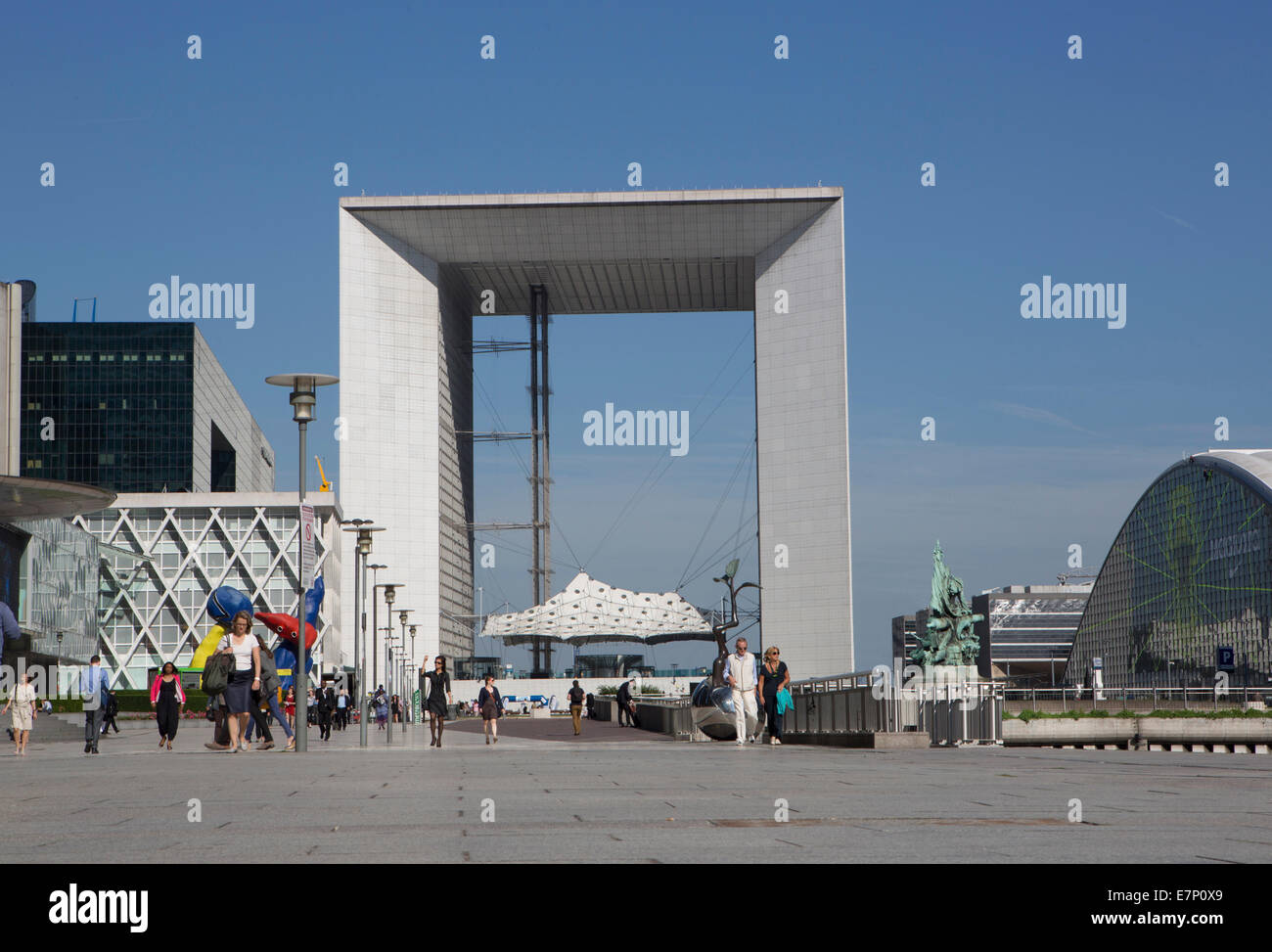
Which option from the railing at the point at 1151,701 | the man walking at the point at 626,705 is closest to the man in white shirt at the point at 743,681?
the railing at the point at 1151,701

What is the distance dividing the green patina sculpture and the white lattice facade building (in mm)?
38195

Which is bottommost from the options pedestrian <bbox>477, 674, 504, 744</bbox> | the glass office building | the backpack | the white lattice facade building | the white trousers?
pedestrian <bbox>477, 674, 504, 744</bbox>

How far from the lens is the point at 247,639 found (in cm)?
2119

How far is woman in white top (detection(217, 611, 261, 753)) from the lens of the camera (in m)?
21.2

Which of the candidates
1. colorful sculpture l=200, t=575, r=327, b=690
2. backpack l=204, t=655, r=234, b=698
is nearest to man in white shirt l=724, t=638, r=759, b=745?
backpack l=204, t=655, r=234, b=698

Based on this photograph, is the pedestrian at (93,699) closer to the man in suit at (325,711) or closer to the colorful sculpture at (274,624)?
the man in suit at (325,711)

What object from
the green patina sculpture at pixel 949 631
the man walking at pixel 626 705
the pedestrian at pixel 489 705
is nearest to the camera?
the pedestrian at pixel 489 705

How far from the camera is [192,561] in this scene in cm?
9544

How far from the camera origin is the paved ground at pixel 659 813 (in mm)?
6703

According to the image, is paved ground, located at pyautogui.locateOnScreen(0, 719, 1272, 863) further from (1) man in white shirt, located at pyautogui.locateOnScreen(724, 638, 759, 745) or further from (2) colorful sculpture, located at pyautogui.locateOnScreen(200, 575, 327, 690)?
(2) colorful sculpture, located at pyautogui.locateOnScreen(200, 575, 327, 690)

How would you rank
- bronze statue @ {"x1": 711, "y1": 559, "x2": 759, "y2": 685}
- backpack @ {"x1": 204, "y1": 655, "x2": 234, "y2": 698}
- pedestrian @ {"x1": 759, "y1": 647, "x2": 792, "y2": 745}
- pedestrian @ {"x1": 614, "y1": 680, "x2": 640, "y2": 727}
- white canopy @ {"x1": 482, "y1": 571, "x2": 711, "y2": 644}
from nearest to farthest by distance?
backpack @ {"x1": 204, "y1": 655, "x2": 234, "y2": 698}
pedestrian @ {"x1": 759, "y1": 647, "x2": 792, "y2": 745}
bronze statue @ {"x1": 711, "y1": 559, "x2": 759, "y2": 685}
pedestrian @ {"x1": 614, "y1": 680, "x2": 640, "y2": 727}
white canopy @ {"x1": 482, "y1": 571, "x2": 711, "y2": 644}

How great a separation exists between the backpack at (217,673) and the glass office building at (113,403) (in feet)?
337

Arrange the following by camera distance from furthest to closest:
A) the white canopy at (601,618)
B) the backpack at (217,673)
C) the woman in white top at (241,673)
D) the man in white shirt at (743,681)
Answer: the white canopy at (601,618), the man in white shirt at (743,681), the backpack at (217,673), the woman in white top at (241,673)
